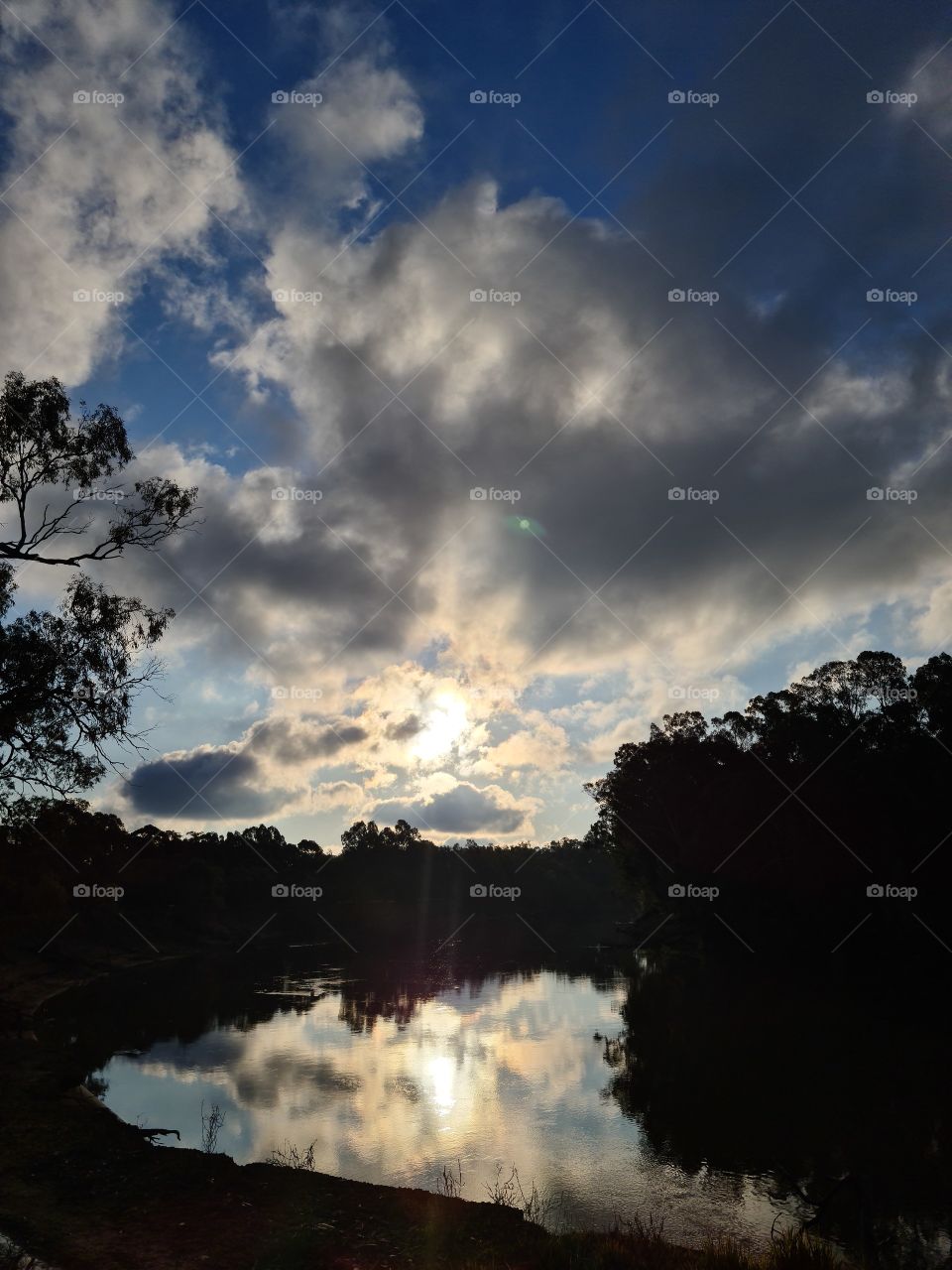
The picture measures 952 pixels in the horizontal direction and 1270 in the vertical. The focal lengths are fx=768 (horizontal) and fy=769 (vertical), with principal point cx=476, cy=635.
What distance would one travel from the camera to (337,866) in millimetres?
151500

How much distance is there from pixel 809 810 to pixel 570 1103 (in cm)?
4480

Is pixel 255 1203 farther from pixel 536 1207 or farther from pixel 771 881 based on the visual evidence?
pixel 771 881

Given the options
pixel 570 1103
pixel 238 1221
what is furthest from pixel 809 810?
pixel 238 1221

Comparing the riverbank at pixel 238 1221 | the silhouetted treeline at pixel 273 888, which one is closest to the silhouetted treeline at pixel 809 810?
the silhouetted treeline at pixel 273 888

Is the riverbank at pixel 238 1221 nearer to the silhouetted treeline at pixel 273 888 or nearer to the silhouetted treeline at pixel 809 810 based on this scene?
the silhouetted treeline at pixel 273 888

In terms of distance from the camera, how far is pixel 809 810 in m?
62.9

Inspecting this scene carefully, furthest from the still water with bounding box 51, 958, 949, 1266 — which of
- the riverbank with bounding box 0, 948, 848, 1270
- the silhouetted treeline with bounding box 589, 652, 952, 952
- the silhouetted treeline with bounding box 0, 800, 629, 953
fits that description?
the silhouetted treeline with bounding box 589, 652, 952, 952

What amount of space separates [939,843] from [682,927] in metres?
33.0

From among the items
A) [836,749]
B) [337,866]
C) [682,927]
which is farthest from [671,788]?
[337,866]

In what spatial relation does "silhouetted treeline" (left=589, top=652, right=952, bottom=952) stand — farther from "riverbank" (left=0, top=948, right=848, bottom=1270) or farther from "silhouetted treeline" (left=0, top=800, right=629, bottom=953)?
"riverbank" (left=0, top=948, right=848, bottom=1270)

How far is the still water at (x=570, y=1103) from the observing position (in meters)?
16.7

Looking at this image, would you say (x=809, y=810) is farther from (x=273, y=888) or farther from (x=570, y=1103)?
(x=273, y=888)

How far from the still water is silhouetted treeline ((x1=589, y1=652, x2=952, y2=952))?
62.3ft

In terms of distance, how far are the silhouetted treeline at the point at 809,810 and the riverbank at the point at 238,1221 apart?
52658 mm
